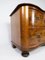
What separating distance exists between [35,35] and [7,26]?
2.86ft

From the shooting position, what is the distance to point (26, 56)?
132 cm

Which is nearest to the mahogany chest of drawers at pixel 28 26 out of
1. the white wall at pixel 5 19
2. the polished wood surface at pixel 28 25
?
the polished wood surface at pixel 28 25

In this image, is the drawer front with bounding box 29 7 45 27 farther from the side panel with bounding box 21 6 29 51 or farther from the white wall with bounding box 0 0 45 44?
the white wall with bounding box 0 0 45 44

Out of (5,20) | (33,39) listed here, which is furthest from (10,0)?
(33,39)

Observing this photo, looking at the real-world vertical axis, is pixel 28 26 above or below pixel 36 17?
below

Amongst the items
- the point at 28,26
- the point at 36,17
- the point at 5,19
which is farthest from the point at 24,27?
the point at 5,19

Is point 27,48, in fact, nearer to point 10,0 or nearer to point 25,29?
point 25,29

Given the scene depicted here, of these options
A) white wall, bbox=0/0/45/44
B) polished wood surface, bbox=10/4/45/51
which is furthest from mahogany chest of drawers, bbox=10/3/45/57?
A: white wall, bbox=0/0/45/44

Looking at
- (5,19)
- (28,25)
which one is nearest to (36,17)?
(28,25)

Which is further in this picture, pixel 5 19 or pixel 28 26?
pixel 5 19

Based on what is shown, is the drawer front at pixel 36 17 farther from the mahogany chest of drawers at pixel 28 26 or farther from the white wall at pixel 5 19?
the white wall at pixel 5 19

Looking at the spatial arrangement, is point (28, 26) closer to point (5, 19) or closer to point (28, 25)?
point (28, 25)

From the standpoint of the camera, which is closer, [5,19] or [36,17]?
[36,17]

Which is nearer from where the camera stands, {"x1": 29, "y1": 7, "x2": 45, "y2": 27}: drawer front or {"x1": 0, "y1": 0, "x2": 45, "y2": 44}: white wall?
{"x1": 29, "y1": 7, "x2": 45, "y2": 27}: drawer front
